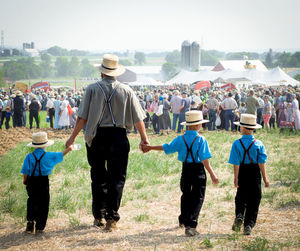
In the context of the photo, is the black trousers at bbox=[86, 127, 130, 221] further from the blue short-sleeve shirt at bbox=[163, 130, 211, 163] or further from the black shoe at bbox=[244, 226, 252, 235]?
the black shoe at bbox=[244, 226, 252, 235]

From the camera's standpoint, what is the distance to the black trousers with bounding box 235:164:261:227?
4.54 meters

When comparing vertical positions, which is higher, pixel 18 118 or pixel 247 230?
pixel 247 230

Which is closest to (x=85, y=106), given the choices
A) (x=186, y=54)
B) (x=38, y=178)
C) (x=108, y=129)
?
(x=108, y=129)

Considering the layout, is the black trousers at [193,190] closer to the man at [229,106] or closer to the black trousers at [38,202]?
the black trousers at [38,202]

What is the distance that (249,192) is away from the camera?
180 inches

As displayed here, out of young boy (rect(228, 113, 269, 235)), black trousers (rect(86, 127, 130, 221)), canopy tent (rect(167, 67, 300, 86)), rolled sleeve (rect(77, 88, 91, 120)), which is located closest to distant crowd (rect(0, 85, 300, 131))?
young boy (rect(228, 113, 269, 235))

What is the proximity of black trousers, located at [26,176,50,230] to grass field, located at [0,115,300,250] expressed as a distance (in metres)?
0.19

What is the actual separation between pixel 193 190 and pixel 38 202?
1875mm

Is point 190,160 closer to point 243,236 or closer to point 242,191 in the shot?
point 242,191

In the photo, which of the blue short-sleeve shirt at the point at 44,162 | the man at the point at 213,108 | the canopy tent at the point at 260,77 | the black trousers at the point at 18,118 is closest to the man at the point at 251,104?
the man at the point at 213,108

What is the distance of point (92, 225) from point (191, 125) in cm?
180

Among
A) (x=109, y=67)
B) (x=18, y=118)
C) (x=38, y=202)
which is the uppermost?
(x=109, y=67)

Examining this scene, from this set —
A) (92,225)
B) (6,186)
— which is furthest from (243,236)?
(6,186)

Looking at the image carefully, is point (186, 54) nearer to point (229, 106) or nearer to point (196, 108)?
point (229, 106)
